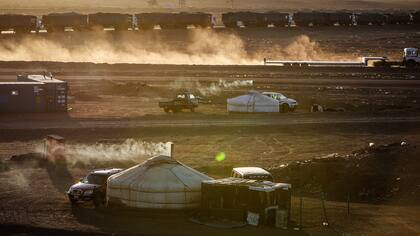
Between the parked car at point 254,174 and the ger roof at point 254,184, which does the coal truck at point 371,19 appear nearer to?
the parked car at point 254,174

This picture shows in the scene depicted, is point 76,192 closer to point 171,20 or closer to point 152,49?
point 152,49

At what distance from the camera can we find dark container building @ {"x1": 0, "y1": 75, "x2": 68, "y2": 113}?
6625 cm

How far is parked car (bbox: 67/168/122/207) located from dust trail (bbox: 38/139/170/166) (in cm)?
842

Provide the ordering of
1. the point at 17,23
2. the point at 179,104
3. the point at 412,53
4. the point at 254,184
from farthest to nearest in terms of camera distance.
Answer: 1. the point at 17,23
2. the point at 412,53
3. the point at 179,104
4. the point at 254,184

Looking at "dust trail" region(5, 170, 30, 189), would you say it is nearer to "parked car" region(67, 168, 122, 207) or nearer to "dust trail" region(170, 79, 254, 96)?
"parked car" region(67, 168, 122, 207)

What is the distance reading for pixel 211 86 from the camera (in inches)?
3334

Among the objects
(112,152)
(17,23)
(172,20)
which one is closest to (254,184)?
(112,152)

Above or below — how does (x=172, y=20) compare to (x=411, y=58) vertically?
above

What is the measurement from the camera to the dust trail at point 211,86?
81438mm

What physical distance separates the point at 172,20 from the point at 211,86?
5673cm

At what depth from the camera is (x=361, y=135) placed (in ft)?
193

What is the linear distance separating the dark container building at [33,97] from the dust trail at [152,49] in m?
48.0

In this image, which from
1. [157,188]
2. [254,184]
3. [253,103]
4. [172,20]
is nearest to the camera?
[254,184]

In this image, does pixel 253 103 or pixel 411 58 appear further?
pixel 411 58
